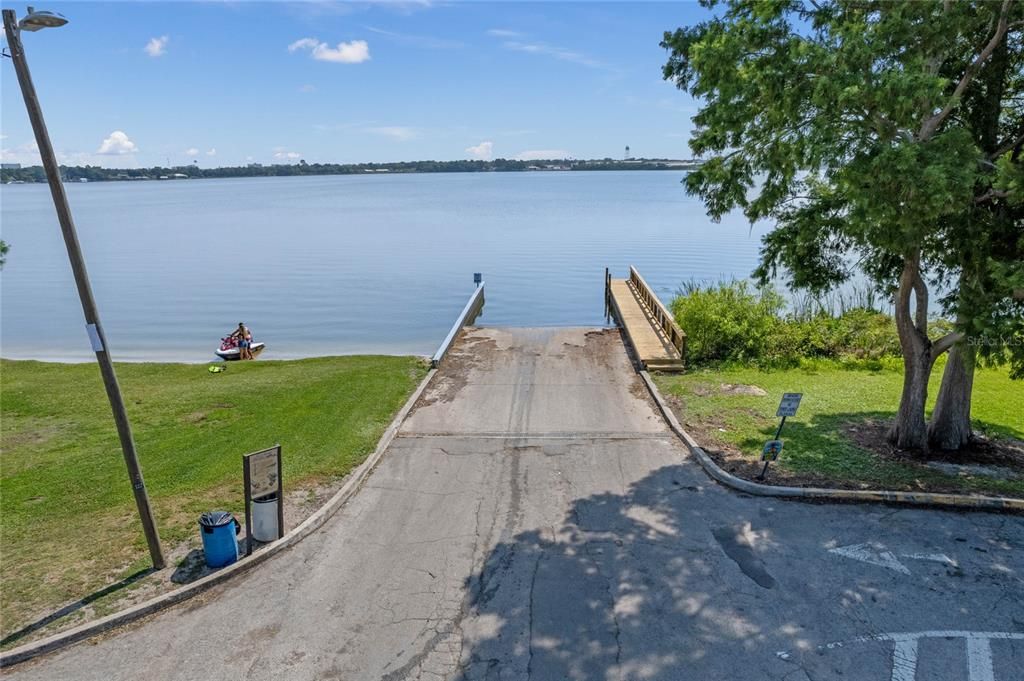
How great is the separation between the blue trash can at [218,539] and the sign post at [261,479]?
23 cm

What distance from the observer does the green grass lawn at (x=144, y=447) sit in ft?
28.6

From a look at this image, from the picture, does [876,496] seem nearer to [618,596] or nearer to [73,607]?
[618,596]

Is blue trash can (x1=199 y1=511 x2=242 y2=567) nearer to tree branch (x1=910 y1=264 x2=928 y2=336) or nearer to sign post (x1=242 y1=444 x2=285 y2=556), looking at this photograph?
sign post (x1=242 y1=444 x2=285 y2=556)

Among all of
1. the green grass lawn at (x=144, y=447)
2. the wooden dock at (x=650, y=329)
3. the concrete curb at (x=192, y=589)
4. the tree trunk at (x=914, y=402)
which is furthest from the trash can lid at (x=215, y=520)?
the wooden dock at (x=650, y=329)

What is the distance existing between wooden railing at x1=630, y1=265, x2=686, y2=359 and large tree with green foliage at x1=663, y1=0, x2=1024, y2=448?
6.47 meters

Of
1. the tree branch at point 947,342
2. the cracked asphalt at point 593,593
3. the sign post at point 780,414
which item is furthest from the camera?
the sign post at point 780,414

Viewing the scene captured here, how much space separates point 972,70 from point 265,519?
39.7 feet

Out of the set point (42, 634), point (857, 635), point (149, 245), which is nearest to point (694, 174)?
point (857, 635)

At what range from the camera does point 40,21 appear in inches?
268

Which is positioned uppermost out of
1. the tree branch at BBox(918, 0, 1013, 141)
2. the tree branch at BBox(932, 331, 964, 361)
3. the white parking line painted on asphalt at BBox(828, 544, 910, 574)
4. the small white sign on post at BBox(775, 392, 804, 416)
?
the tree branch at BBox(918, 0, 1013, 141)

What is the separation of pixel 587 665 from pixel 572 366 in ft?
38.9

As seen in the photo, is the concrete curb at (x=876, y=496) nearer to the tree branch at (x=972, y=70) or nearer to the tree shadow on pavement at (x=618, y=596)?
the tree shadow on pavement at (x=618, y=596)

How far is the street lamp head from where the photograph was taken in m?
6.70

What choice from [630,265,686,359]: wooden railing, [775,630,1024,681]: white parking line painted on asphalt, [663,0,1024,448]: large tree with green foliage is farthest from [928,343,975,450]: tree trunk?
[630,265,686,359]: wooden railing
